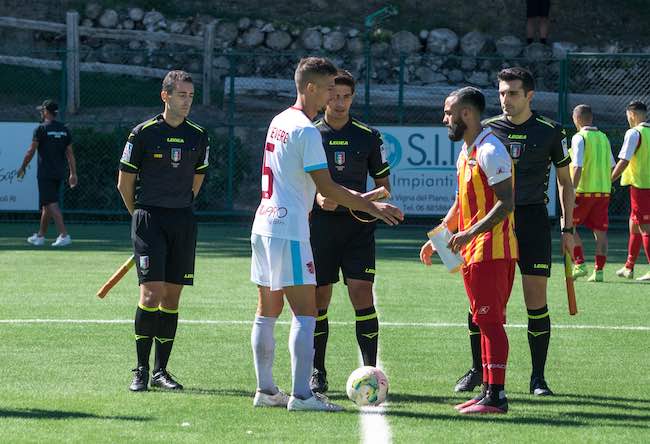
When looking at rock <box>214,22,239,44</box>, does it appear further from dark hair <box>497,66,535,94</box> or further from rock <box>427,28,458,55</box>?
dark hair <box>497,66,535,94</box>

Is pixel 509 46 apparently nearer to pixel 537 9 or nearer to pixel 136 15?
pixel 537 9

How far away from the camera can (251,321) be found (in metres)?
12.0

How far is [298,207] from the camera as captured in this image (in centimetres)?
777

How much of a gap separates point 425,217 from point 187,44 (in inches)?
358

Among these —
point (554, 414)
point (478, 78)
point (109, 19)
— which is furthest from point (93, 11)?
point (554, 414)

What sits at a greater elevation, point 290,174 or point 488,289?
point 290,174

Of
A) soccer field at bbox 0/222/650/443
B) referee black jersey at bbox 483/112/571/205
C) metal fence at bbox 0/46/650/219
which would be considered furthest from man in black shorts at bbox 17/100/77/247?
referee black jersey at bbox 483/112/571/205

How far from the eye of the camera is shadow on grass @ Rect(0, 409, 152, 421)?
7590 mm

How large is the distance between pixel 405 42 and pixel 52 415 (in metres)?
26.9

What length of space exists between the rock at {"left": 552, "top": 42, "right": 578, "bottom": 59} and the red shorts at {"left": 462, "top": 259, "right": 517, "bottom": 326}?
970 inches

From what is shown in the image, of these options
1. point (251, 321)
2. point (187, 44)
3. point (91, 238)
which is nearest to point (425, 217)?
point (91, 238)

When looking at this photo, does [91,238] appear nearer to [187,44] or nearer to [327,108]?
[187,44]

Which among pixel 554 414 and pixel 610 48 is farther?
pixel 610 48

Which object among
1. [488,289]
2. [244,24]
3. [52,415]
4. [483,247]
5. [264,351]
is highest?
[244,24]
